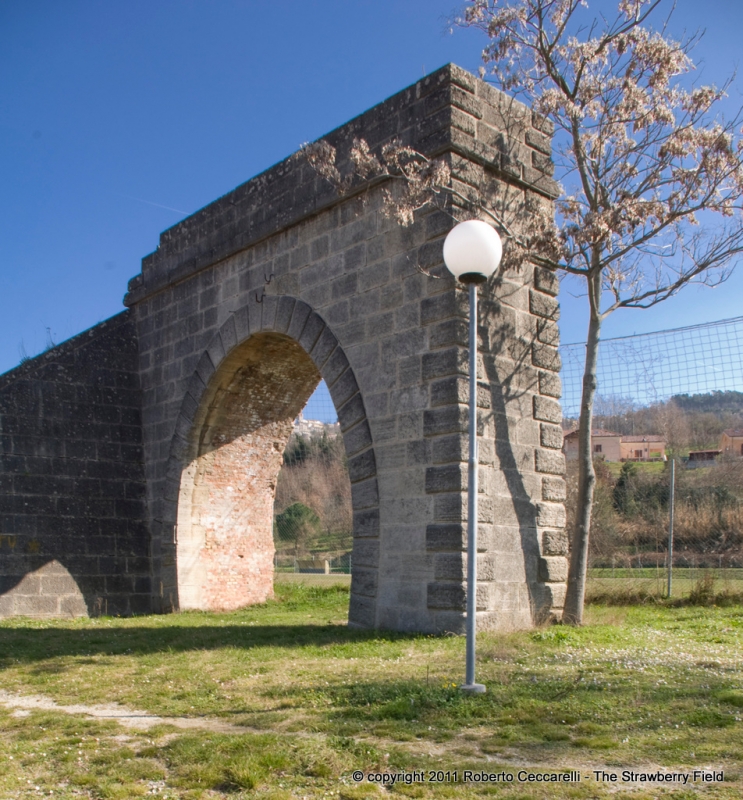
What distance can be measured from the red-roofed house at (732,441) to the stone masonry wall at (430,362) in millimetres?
16543

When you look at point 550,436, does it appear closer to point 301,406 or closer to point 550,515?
point 550,515

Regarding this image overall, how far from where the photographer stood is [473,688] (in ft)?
14.6

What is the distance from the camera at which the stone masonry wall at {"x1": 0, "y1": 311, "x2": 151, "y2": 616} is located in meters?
10.2

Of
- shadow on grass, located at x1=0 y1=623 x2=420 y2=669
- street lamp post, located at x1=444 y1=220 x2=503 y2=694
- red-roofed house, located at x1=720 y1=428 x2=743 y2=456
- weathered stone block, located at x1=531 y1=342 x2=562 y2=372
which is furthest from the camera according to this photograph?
red-roofed house, located at x1=720 y1=428 x2=743 y2=456

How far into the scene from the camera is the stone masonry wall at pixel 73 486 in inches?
400

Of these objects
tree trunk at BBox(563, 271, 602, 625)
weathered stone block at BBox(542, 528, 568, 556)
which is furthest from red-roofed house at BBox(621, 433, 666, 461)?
weathered stone block at BBox(542, 528, 568, 556)

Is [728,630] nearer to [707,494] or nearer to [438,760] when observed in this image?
[438,760]

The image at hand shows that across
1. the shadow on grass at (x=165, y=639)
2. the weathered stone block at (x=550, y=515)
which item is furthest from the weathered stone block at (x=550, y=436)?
the shadow on grass at (x=165, y=639)

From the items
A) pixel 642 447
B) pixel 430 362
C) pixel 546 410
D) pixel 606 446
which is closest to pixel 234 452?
pixel 430 362

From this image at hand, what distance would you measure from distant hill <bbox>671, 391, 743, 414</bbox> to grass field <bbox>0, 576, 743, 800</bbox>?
9.69 m

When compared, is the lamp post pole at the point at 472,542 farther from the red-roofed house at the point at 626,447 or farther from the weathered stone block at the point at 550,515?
the red-roofed house at the point at 626,447

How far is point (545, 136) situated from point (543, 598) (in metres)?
4.52

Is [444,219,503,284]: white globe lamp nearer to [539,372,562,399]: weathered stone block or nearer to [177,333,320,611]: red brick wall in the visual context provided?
[539,372,562,399]: weathered stone block

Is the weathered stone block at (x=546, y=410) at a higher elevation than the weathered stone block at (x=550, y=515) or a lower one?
higher
